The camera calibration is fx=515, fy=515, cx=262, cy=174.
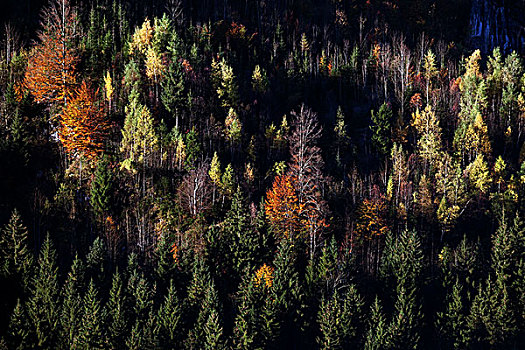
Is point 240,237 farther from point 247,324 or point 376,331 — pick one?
point 376,331

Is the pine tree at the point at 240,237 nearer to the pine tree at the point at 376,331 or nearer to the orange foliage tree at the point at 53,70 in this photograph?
the pine tree at the point at 376,331

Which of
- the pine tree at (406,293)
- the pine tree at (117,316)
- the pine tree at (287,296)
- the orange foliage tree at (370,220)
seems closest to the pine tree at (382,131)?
the orange foliage tree at (370,220)

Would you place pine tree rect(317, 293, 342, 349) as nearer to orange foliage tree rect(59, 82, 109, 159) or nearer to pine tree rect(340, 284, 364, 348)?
pine tree rect(340, 284, 364, 348)

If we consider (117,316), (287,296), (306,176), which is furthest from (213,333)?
(306,176)

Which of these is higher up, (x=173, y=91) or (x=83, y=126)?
(x=173, y=91)

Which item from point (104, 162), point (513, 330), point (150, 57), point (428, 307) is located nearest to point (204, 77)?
point (150, 57)

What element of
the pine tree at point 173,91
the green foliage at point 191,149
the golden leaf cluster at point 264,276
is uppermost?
the pine tree at point 173,91
